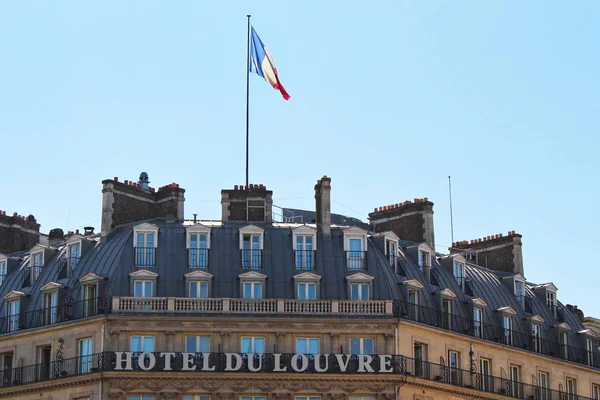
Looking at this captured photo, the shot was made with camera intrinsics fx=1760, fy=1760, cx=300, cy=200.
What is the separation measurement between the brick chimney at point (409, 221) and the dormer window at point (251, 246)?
1095 cm

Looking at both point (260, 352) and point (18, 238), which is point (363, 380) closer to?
point (260, 352)

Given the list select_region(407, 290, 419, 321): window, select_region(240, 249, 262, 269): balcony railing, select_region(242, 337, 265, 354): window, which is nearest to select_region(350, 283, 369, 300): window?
select_region(407, 290, 419, 321): window

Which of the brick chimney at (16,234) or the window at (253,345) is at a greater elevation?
the brick chimney at (16,234)

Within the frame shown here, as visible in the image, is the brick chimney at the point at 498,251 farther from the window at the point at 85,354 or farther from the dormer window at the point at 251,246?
the window at the point at 85,354

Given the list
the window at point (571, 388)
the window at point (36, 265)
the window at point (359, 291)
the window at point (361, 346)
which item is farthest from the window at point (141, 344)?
the window at point (571, 388)

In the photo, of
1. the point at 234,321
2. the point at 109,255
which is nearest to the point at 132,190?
the point at 109,255

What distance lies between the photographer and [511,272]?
101875mm

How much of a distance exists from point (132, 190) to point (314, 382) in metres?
15.5

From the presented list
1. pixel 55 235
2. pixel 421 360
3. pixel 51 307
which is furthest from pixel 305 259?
pixel 55 235

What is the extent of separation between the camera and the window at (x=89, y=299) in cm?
8644

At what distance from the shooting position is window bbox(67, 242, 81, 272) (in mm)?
90125

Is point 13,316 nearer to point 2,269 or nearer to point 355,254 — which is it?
point 2,269

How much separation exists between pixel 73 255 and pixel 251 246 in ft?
31.0

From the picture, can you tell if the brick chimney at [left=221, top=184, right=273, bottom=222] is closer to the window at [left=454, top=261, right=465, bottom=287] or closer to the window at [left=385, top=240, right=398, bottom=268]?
the window at [left=385, top=240, right=398, bottom=268]
